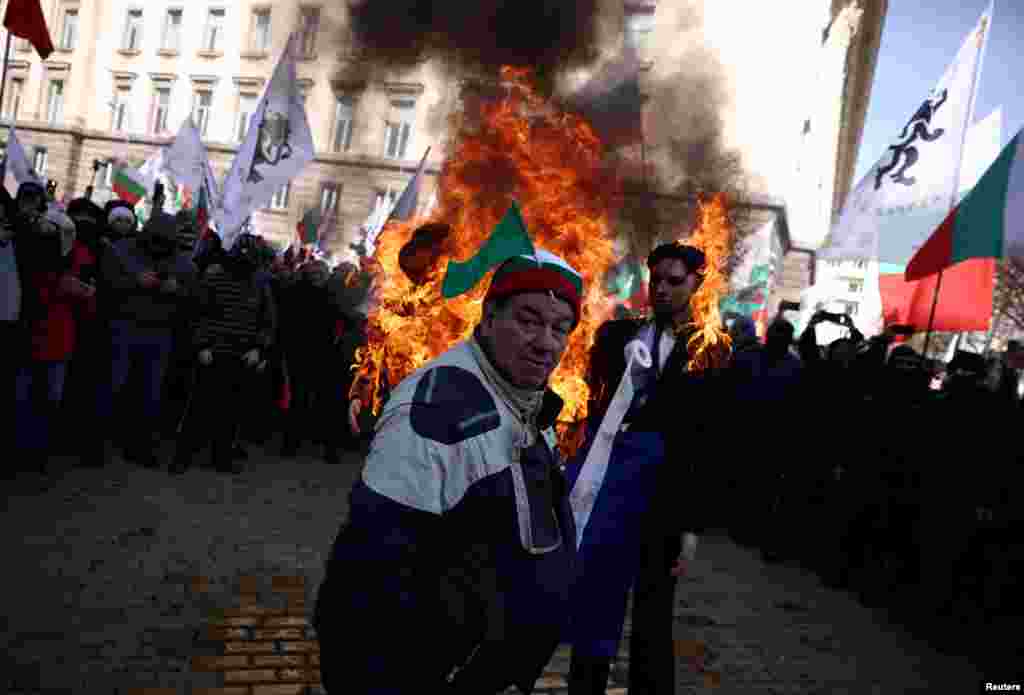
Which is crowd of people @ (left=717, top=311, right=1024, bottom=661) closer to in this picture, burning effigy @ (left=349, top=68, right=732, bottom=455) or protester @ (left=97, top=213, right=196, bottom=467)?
burning effigy @ (left=349, top=68, right=732, bottom=455)

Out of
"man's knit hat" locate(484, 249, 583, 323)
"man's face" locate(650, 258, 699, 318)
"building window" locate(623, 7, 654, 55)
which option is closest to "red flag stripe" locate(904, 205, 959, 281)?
"building window" locate(623, 7, 654, 55)

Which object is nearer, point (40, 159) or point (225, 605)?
point (225, 605)

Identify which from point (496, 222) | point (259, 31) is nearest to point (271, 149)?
point (496, 222)

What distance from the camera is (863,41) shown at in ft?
155

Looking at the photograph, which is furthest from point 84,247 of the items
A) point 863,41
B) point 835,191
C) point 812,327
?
point 835,191

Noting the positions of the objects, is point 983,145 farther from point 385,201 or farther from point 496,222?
point 385,201

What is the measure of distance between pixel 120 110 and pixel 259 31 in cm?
782

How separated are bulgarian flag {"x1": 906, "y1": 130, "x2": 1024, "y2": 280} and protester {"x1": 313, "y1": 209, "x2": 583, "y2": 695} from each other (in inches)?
250

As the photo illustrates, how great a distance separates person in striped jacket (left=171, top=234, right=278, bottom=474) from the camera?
7.16 meters

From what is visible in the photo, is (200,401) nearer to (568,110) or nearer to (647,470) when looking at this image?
(568,110)

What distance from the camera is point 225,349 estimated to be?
284 inches

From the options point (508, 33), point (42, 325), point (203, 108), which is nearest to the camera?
point (42, 325)

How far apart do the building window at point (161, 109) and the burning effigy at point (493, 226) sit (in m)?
39.0

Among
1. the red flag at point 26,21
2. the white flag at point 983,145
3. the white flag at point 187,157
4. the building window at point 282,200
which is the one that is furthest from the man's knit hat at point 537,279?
the building window at point 282,200
